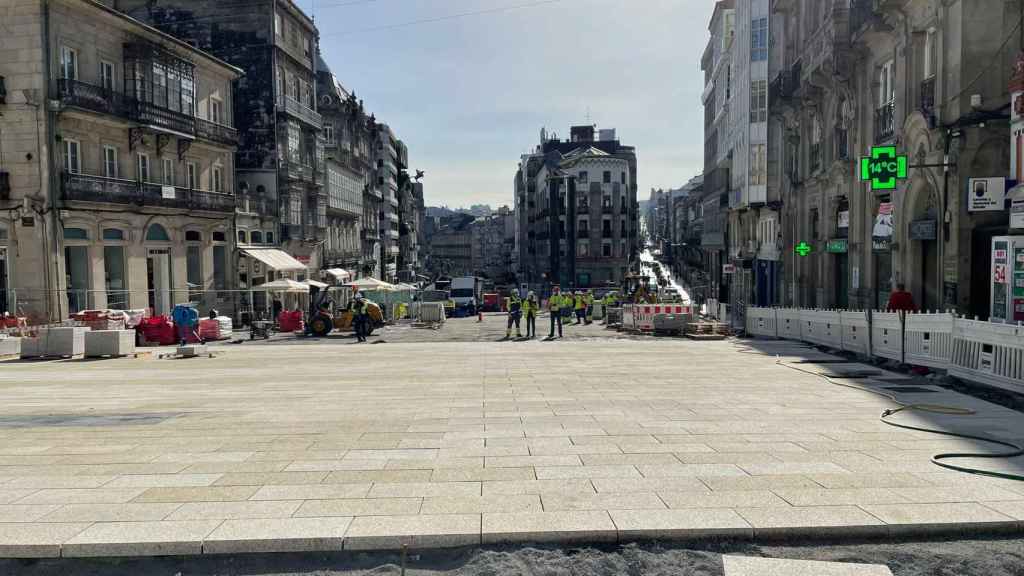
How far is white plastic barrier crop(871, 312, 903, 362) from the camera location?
15.7m

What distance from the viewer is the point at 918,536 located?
18.7ft

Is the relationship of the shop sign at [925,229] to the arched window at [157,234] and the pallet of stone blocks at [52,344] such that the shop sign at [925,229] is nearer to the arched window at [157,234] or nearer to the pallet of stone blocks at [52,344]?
the pallet of stone blocks at [52,344]

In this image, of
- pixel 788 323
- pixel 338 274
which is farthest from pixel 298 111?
pixel 788 323

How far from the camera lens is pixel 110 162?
102 feet

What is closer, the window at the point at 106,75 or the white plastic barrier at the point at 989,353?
the white plastic barrier at the point at 989,353

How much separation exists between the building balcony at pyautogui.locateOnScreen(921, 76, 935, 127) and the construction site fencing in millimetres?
5517

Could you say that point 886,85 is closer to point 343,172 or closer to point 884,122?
point 884,122

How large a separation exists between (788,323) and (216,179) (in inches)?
1198

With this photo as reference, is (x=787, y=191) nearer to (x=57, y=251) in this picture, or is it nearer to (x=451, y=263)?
(x=57, y=251)

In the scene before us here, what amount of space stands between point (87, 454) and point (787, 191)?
108 ft

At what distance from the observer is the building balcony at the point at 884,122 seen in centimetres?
2222

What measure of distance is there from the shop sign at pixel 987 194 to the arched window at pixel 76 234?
100 ft

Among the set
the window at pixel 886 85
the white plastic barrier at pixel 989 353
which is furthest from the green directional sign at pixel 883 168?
the white plastic barrier at pixel 989 353

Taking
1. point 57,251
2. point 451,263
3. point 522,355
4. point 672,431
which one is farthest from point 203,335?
point 451,263
